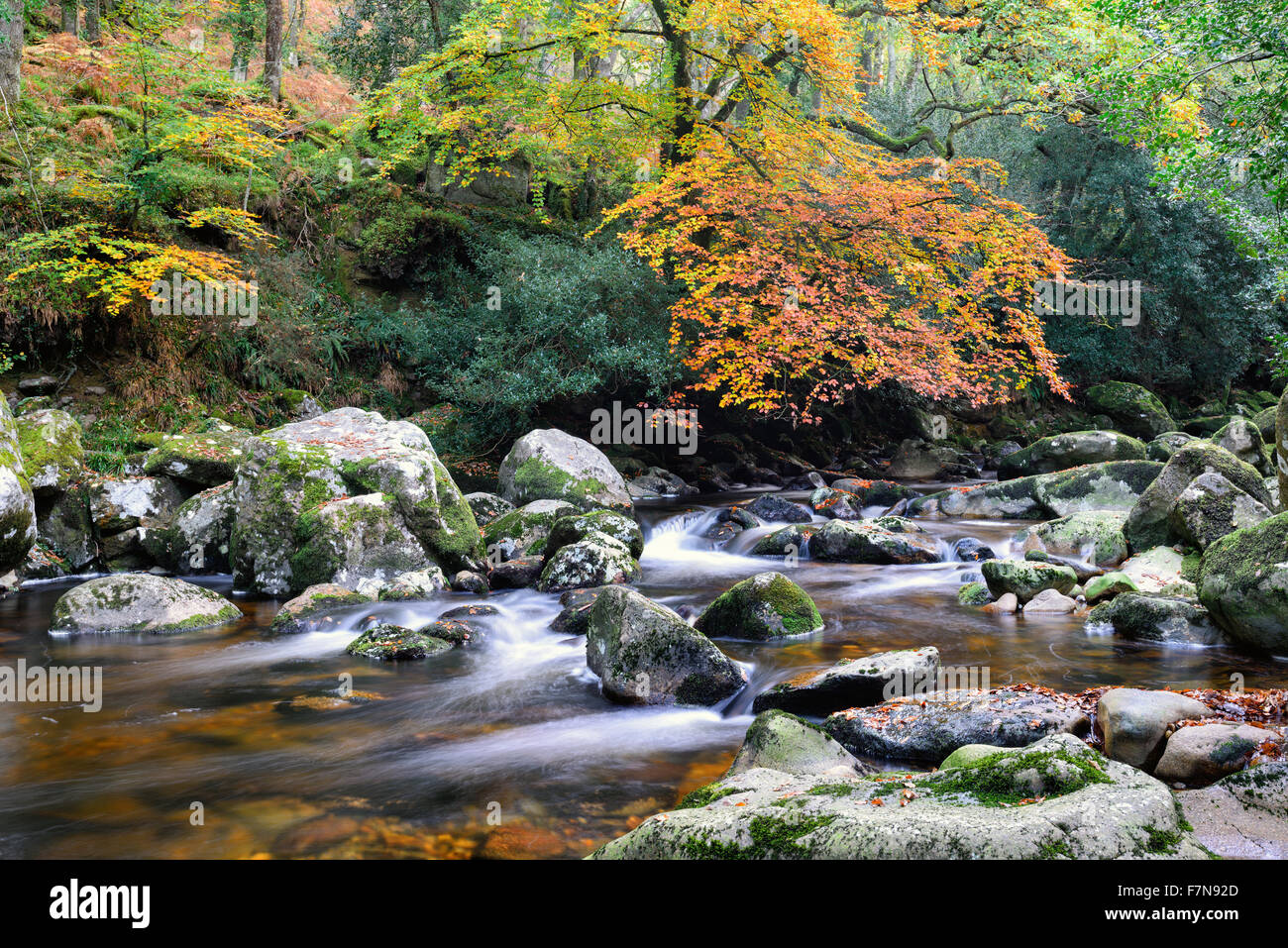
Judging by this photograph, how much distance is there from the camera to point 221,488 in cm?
1039

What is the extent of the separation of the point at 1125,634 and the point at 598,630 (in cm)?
481

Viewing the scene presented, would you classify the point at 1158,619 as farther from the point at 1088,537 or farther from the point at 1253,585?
the point at 1088,537

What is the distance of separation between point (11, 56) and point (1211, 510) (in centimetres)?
1820

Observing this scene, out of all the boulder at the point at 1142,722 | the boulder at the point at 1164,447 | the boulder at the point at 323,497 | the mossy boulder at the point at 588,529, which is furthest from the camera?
the boulder at the point at 1164,447

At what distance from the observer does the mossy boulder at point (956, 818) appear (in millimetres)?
2537

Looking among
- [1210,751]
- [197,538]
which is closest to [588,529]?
[197,538]

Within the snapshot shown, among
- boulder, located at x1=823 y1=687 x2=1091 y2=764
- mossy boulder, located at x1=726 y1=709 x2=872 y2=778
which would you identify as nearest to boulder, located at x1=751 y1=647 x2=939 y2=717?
boulder, located at x1=823 y1=687 x2=1091 y2=764

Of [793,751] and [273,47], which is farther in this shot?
[273,47]

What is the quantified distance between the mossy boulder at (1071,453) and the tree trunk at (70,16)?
72.3ft

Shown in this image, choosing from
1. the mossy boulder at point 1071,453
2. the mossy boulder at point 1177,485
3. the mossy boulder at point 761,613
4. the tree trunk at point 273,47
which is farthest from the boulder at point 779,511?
the tree trunk at point 273,47

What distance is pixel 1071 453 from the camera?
16297mm

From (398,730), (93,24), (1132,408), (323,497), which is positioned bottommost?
(398,730)

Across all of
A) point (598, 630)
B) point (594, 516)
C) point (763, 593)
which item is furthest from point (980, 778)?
point (594, 516)

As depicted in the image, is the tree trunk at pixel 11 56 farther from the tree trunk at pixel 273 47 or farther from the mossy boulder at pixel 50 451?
the mossy boulder at pixel 50 451
